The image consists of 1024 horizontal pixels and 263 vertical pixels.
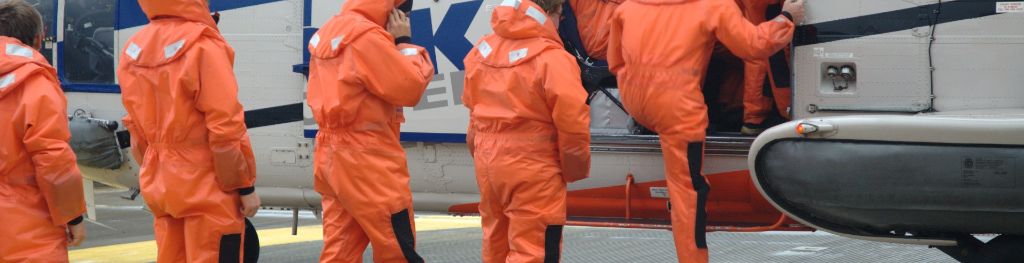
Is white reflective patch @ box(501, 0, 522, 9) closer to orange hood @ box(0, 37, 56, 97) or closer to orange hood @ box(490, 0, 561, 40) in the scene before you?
orange hood @ box(490, 0, 561, 40)

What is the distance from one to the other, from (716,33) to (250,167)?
2065 millimetres

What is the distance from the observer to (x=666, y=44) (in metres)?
5.63

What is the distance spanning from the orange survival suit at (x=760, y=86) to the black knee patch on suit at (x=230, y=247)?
98.3 inches

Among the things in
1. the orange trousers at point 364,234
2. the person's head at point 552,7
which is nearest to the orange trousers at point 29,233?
the orange trousers at point 364,234

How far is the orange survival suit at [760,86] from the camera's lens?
20.3 feet

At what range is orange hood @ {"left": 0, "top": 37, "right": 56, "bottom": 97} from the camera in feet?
16.6

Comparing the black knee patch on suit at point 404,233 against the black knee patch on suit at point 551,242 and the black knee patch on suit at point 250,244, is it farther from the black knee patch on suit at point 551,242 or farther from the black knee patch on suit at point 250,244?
the black knee patch on suit at point 250,244

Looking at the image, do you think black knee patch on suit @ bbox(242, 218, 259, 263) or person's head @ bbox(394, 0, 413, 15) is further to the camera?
black knee patch on suit @ bbox(242, 218, 259, 263)

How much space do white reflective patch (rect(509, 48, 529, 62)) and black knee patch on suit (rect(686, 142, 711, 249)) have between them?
815mm

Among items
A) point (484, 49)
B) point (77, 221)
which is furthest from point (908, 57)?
point (77, 221)

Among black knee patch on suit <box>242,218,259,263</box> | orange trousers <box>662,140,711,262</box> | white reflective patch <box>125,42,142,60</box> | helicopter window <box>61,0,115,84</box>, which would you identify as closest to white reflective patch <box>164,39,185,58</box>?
white reflective patch <box>125,42,142,60</box>

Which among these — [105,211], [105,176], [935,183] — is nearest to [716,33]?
[935,183]

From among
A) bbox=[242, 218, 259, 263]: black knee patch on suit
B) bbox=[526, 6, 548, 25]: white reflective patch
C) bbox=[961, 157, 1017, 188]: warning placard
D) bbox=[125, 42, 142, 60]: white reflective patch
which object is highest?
bbox=[526, 6, 548, 25]: white reflective patch

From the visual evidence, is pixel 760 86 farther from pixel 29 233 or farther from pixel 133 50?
pixel 29 233
